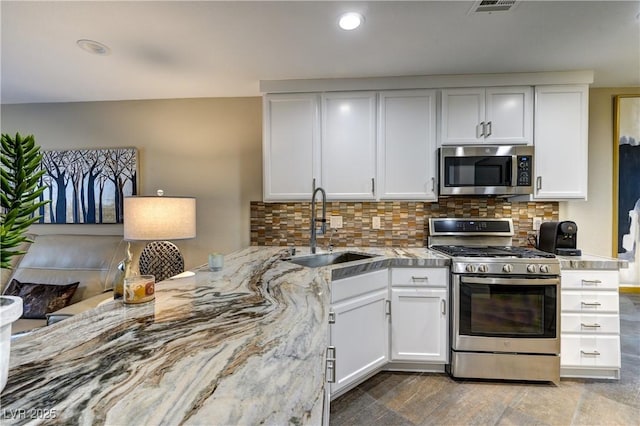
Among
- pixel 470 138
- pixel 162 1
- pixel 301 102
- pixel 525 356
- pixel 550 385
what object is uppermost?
pixel 162 1

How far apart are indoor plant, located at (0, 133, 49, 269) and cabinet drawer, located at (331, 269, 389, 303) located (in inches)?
51.2

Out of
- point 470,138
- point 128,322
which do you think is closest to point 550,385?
point 470,138

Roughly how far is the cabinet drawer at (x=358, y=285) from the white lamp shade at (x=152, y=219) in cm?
142

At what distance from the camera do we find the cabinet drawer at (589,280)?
191 centimetres

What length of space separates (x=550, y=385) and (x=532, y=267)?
2.72 ft

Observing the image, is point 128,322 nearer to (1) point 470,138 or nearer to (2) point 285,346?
(2) point 285,346

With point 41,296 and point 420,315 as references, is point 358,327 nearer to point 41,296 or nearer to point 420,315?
point 420,315

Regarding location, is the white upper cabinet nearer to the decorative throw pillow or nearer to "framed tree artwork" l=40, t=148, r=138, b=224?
"framed tree artwork" l=40, t=148, r=138, b=224

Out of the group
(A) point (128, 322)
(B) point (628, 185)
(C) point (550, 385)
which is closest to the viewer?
(A) point (128, 322)

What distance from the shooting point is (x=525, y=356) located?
190 cm

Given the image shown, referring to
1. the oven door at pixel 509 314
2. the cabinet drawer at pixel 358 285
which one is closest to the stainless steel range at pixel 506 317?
the oven door at pixel 509 314

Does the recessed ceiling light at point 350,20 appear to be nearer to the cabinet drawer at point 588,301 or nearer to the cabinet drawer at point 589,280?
the cabinet drawer at point 589,280

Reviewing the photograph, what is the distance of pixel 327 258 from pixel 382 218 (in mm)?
673

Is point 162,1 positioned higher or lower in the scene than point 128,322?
higher
